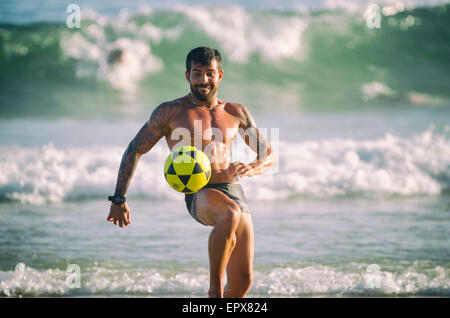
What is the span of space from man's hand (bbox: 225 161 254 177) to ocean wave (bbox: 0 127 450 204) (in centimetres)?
557

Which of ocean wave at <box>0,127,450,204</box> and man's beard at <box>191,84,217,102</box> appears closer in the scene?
man's beard at <box>191,84,217,102</box>

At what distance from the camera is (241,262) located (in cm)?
369

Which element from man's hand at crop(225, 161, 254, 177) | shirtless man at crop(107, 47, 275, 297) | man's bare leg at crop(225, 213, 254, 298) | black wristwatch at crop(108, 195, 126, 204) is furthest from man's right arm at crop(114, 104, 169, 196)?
man's bare leg at crop(225, 213, 254, 298)

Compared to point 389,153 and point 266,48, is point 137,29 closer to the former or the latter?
point 266,48

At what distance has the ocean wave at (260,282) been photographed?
5.53 m

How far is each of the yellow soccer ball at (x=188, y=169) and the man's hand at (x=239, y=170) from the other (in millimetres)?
154

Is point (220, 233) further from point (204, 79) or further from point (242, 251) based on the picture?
point (204, 79)

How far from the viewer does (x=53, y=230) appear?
302 inches

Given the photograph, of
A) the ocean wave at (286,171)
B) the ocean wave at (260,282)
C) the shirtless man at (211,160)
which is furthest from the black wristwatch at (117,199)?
the ocean wave at (286,171)

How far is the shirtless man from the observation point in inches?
142

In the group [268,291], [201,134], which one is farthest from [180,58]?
[201,134]

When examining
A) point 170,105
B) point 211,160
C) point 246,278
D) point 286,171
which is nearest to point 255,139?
point 211,160

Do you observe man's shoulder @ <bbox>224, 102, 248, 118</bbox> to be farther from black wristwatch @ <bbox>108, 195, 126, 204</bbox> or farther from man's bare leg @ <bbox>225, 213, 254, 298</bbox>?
black wristwatch @ <bbox>108, 195, 126, 204</bbox>

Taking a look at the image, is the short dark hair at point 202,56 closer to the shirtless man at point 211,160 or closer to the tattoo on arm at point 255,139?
the shirtless man at point 211,160
